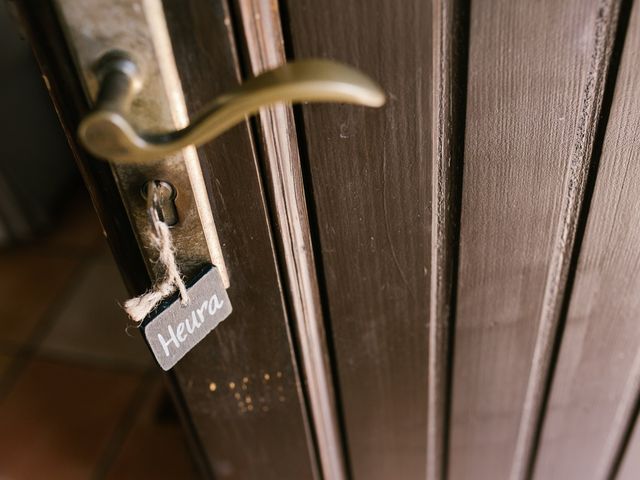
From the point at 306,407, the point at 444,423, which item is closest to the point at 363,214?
the point at 306,407

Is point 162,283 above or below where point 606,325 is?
below

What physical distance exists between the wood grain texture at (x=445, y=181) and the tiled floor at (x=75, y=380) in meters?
0.84

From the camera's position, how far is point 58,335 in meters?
1.72

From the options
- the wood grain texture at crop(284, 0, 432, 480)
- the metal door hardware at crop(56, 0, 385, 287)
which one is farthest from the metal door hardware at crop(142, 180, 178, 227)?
the wood grain texture at crop(284, 0, 432, 480)

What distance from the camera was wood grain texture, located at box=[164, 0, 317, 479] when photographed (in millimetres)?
419

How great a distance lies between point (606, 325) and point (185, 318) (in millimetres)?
463

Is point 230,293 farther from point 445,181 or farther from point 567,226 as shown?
point 567,226

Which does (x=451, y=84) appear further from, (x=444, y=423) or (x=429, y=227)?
(x=444, y=423)

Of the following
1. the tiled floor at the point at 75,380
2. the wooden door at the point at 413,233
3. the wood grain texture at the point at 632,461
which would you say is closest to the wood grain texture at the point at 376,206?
the wooden door at the point at 413,233

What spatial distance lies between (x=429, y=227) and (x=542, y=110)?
0.14 meters

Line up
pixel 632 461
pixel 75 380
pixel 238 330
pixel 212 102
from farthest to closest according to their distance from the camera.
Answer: pixel 75 380, pixel 632 461, pixel 238 330, pixel 212 102

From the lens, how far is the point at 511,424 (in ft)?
2.68

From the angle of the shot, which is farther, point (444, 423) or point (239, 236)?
point (444, 423)

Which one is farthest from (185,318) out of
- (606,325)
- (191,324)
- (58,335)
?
(58,335)
